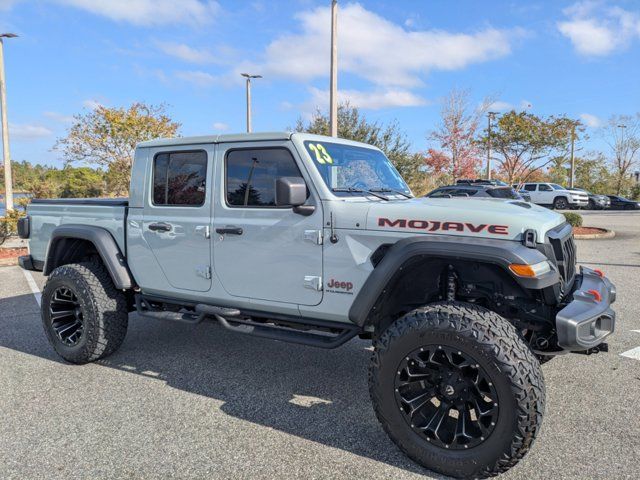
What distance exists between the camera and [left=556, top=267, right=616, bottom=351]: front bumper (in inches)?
99.1

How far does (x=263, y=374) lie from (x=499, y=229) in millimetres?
2363

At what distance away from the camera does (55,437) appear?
304 cm

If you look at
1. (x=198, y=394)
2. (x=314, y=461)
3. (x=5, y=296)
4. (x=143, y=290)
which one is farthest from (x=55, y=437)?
(x=5, y=296)

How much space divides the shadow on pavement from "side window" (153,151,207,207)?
148 cm

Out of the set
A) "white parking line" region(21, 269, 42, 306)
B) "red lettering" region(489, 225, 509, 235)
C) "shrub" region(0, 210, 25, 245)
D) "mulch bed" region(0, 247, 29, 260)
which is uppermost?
A: "red lettering" region(489, 225, 509, 235)

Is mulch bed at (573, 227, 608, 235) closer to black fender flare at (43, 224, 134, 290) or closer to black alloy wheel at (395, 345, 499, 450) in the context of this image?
black alloy wheel at (395, 345, 499, 450)

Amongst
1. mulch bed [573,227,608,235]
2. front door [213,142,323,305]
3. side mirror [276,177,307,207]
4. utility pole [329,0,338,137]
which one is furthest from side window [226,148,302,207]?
mulch bed [573,227,608,235]

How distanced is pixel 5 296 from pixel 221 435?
18.4ft

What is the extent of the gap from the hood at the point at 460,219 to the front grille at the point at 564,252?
0.06 metres

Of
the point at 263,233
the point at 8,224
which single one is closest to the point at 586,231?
the point at 263,233

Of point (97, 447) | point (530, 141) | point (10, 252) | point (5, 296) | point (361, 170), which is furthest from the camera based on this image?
point (530, 141)

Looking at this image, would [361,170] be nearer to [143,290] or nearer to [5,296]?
[143,290]

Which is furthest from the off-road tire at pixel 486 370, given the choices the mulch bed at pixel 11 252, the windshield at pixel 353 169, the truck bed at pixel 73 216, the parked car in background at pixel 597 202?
the parked car in background at pixel 597 202

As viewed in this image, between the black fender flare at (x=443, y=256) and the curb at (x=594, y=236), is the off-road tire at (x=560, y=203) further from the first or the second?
the black fender flare at (x=443, y=256)
